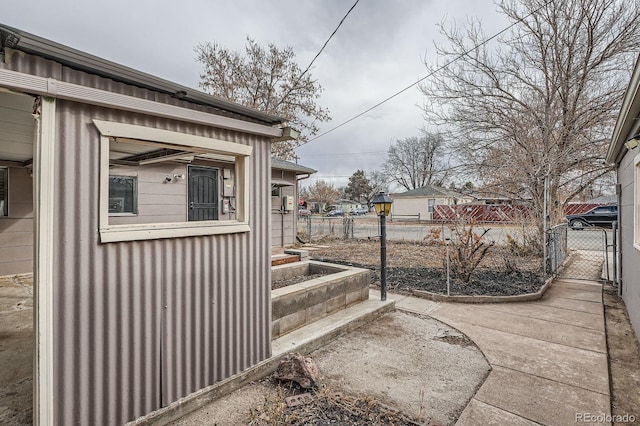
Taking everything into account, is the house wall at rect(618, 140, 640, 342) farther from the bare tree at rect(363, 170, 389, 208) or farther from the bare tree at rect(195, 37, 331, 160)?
the bare tree at rect(363, 170, 389, 208)

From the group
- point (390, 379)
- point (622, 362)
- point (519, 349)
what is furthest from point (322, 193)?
point (390, 379)

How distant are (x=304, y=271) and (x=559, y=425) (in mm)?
3627

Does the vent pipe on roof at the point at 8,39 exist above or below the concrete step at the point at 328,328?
above

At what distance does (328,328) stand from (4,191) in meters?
6.21

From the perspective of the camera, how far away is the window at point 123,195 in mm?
6363

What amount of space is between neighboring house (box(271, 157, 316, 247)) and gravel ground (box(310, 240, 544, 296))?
1.15 m

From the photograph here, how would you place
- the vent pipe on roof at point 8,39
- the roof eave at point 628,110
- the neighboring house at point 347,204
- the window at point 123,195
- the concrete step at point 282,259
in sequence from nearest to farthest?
the vent pipe on roof at point 8,39, the roof eave at point 628,110, the concrete step at point 282,259, the window at point 123,195, the neighboring house at point 347,204

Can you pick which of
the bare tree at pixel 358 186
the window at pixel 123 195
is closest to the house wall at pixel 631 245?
the window at pixel 123 195

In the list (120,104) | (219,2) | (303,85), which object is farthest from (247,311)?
(303,85)

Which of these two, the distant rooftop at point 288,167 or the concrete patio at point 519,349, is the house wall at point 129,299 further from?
the distant rooftop at point 288,167

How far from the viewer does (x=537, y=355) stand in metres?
3.23

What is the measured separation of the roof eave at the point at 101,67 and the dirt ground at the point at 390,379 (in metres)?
2.22

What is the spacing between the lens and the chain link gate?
6.57 metres

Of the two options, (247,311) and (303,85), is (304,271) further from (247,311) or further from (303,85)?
(303,85)
